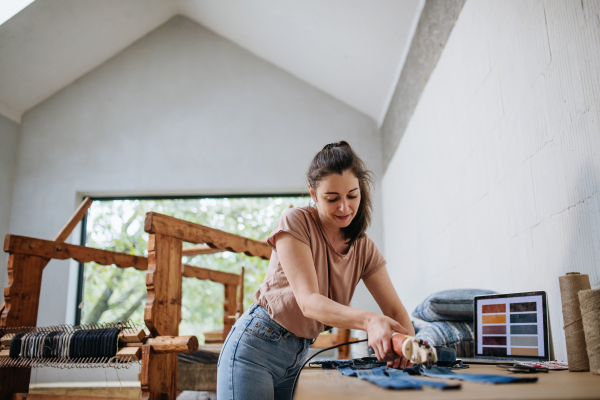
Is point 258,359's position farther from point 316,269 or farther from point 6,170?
point 6,170

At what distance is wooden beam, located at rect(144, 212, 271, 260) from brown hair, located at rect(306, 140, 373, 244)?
3.83 feet

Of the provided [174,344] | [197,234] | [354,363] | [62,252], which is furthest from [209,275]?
[354,363]

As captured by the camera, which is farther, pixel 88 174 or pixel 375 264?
pixel 88 174

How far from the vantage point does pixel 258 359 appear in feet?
4.13

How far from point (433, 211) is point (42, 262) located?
2.59m

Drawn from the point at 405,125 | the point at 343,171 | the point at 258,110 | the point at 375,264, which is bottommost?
the point at 375,264

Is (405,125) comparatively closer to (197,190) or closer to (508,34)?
(508,34)

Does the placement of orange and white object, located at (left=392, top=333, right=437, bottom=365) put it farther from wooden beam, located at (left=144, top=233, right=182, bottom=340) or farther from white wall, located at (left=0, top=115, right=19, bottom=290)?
white wall, located at (left=0, top=115, right=19, bottom=290)

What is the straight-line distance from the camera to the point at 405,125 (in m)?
3.94

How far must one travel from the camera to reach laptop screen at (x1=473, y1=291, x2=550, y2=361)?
4.47 feet

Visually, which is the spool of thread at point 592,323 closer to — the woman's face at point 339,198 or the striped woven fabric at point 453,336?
the woman's face at point 339,198

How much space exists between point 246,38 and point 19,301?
12.0ft

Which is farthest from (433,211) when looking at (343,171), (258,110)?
(258,110)

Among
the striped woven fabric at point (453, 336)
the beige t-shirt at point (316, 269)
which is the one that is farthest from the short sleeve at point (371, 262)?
the striped woven fabric at point (453, 336)
